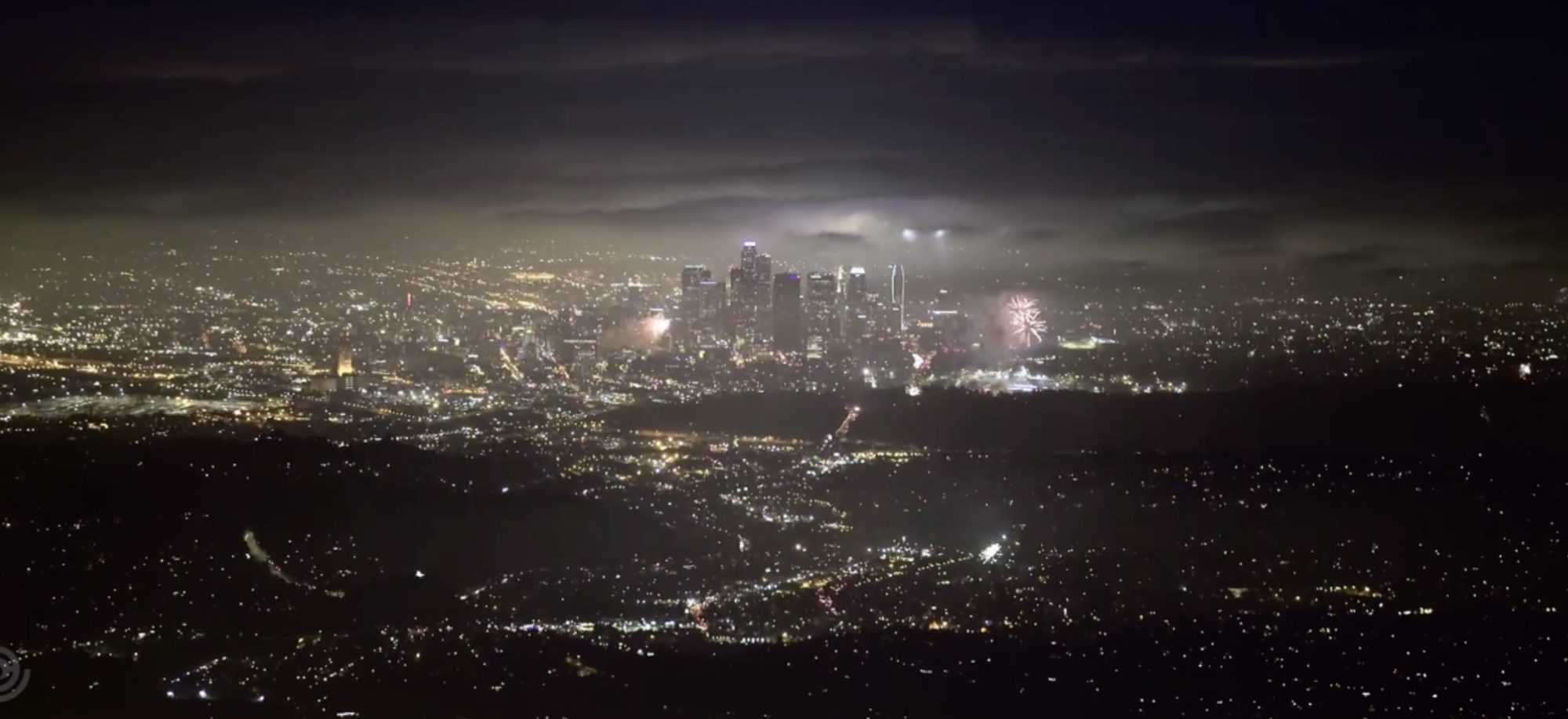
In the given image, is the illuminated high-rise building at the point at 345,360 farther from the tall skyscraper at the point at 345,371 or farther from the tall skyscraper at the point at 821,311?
the tall skyscraper at the point at 821,311

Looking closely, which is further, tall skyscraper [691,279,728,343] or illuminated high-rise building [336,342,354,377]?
tall skyscraper [691,279,728,343]

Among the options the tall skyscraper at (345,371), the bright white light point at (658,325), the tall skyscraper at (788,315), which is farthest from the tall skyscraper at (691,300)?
the tall skyscraper at (345,371)

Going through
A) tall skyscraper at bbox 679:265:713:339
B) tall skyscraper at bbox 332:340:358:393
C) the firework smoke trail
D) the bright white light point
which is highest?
tall skyscraper at bbox 679:265:713:339

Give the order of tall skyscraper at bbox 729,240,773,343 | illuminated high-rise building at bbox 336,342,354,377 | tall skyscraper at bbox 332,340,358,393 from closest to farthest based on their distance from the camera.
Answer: tall skyscraper at bbox 332,340,358,393
illuminated high-rise building at bbox 336,342,354,377
tall skyscraper at bbox 729,240,773,343

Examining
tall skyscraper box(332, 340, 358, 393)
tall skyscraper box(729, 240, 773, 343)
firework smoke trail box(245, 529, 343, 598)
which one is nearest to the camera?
firework smoke trail box(245, 529, 343, 598)

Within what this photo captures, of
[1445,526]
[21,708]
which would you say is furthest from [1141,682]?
[21,708]

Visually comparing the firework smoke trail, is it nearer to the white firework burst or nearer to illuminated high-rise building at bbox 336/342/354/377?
illuminated high-rise building at bbox 336/342/354/377

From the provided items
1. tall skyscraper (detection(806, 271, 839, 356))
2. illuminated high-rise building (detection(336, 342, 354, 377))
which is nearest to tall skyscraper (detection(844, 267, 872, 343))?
tall skyscraper (detection(806, 271, 839, 356))

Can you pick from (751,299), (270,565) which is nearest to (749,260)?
(751,299)
